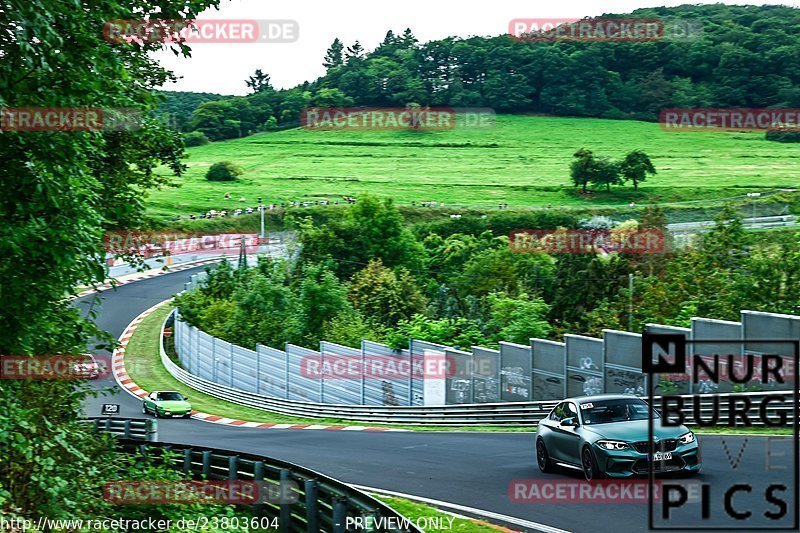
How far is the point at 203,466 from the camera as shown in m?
18.4

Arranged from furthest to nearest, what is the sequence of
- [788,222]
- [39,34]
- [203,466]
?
[788,222], [203,466], [39,34]

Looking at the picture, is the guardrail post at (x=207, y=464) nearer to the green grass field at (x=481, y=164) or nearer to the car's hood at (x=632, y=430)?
the car's hood at (x=632, y=430)

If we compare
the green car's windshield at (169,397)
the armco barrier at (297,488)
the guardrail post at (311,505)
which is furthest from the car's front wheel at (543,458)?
the green car's windshield at (169,397)

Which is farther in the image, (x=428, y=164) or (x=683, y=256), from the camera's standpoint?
Result: (x=428, y=164)

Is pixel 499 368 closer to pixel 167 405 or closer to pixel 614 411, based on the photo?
pixel 614 411

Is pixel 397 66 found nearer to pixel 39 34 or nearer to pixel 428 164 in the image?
pixel 428 164

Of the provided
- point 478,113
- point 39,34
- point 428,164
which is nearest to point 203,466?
point 39,34

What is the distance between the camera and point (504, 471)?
1936 centimetres

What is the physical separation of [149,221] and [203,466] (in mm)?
7097

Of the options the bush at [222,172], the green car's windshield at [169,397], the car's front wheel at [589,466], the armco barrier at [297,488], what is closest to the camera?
the armco barrier at [297,488]

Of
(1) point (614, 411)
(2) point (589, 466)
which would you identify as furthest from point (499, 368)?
(2) point (589, 466)

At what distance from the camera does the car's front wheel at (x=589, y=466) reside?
51.7ft

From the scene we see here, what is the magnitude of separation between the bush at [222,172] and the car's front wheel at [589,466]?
13377 centimetres

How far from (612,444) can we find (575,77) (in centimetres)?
15384
